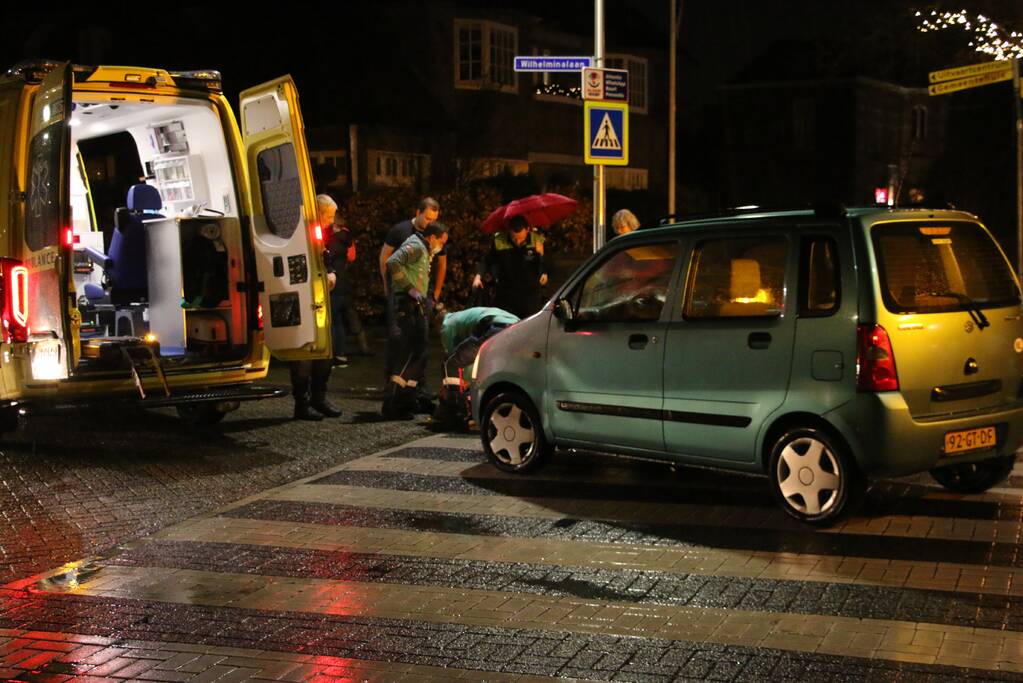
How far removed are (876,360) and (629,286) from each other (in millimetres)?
1971

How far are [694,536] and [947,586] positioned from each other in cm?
156

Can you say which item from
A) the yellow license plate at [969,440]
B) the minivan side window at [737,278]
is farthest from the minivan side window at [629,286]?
the yellow license plate at [969,440]

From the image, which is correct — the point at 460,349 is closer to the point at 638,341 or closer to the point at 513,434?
the point at 513,434

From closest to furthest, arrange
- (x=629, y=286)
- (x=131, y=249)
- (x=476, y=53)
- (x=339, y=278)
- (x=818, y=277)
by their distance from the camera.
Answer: (x=818, y=277)
(x=629, y=286)
(x=131, y=249)
(x=339, y=278)
(x=476, y=53)

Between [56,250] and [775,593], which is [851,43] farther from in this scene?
[775,593]

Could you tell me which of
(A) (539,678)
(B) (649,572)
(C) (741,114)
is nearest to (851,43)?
(B) (649,572)

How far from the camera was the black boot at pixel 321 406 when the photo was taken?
1226cm

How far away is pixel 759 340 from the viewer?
7.80 metres

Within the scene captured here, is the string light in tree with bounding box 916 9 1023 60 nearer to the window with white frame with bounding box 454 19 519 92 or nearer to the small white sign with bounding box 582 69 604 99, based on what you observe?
the small white sign with bounding box 582 69 604 99

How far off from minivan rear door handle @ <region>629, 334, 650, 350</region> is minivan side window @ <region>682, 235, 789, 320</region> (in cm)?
33

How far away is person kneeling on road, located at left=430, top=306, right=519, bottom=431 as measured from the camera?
11383 mm

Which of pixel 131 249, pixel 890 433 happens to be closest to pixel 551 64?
pixel 131 249

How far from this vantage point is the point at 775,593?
6.41m

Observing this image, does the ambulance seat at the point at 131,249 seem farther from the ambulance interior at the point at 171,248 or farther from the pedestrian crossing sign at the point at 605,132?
the pedestrian crossing sign at the point at 605,132
